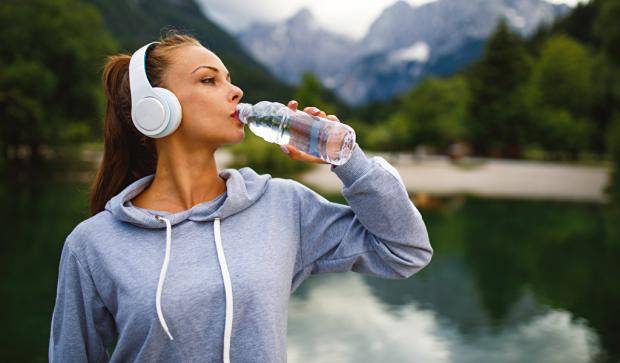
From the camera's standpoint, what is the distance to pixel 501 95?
117 feet

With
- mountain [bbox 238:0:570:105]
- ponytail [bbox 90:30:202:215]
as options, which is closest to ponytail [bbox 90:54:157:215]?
ponytail [bbox 90:30:202:215]

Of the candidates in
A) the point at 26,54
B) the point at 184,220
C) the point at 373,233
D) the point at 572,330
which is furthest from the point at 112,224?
the point at 26,54

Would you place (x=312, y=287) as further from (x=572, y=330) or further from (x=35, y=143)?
(x=35, y=143)

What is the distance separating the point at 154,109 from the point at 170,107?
0.04 meters

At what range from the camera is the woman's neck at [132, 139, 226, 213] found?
1439 millimetres

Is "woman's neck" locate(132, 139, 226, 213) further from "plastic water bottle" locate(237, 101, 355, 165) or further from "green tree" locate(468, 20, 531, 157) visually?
"green tree" locate(468, 20, 531, 157)

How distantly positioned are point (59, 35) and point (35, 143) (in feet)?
13.1

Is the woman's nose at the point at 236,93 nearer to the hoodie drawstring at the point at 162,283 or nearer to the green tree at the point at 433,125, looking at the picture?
the hoodie drawstring at the point at 162,283

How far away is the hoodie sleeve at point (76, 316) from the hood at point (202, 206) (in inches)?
5.5

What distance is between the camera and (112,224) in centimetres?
135

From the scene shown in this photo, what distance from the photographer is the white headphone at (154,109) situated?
1354 millimetres

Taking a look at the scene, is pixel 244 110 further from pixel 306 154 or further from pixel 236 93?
pixel 306 154

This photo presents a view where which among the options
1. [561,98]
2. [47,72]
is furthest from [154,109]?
[561,98]

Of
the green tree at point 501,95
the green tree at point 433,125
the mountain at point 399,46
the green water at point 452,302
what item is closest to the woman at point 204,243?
the green water at point 452,302
